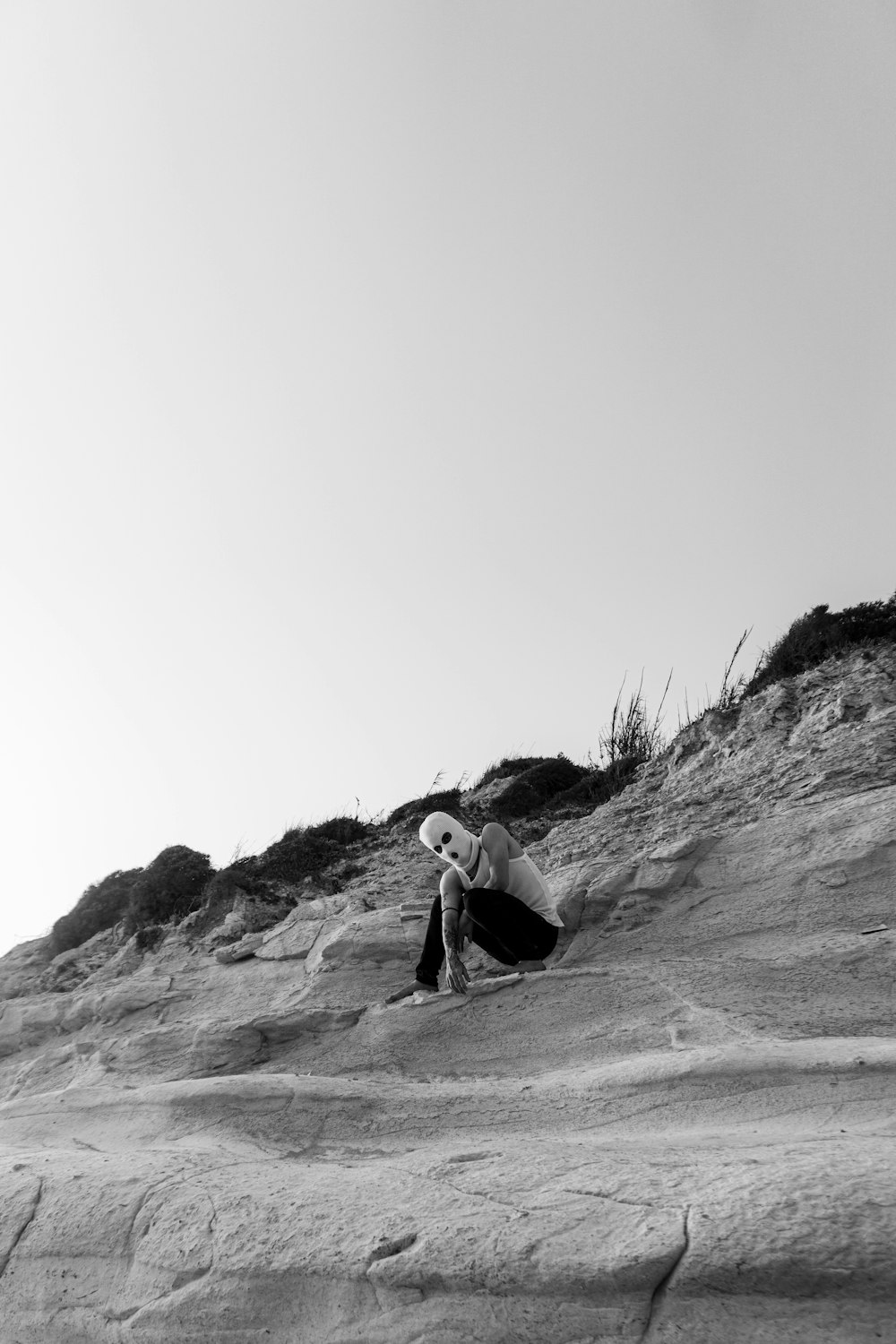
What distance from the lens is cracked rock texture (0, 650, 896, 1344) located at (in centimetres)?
396

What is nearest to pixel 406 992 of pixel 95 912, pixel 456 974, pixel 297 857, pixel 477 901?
pixel 456 974

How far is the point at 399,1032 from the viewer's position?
24.4 ft

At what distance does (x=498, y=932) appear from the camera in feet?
24.9

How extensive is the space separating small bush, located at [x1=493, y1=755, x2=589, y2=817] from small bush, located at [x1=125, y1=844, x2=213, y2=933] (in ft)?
14.4

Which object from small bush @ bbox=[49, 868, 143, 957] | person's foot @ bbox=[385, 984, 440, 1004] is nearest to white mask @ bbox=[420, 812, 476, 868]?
person's foot @ bbox=[385, 984, 440, 1004]

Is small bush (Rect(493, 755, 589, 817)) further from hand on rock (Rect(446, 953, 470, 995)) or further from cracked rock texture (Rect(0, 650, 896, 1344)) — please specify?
hand on rock (Rect(446, 953, 470, 995))

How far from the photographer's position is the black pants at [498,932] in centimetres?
750

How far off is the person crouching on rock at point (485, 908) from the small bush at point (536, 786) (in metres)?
6.17

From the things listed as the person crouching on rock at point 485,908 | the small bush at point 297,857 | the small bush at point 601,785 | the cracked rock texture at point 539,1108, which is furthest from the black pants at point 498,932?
the small bush at point 601,785

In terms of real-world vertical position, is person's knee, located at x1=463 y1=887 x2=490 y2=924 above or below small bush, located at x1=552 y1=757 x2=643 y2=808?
below

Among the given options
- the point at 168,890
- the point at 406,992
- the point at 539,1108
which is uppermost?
the point at 168,890

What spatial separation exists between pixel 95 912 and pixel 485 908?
29.1 feet

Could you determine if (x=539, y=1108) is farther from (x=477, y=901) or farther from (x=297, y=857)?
(x=297, y=857)

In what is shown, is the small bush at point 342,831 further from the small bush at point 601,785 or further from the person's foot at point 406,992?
the person's foot at point 406,992
